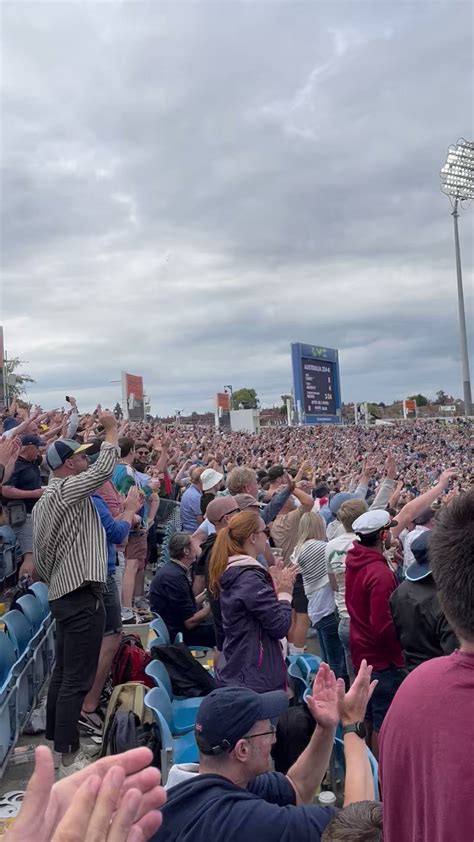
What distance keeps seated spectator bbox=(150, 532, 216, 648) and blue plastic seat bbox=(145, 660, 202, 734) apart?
118 centimetres

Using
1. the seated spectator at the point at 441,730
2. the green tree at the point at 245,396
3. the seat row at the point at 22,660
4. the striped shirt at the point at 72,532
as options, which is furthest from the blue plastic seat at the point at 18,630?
the green tree at the point at 245,396

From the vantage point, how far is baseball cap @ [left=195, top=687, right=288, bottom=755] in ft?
6.96

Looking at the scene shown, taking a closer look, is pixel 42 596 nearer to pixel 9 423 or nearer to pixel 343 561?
pixel 343 561

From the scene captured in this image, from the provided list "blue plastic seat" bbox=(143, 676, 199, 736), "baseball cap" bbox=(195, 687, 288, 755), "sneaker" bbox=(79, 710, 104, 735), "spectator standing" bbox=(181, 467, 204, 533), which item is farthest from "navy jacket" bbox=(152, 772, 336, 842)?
"spectator standing" bbox=(181, 467, 204, 533)

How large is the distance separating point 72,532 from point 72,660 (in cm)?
72

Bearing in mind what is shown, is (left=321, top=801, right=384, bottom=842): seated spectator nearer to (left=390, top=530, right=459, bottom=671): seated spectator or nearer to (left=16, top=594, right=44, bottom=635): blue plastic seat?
(left=390, top=530, right=459, bottom=671): seated spectator

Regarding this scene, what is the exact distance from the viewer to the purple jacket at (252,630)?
322cm

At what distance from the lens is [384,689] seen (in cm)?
385

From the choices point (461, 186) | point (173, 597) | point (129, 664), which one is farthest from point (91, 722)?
point (461, 186)

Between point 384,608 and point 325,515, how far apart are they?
4415 mm

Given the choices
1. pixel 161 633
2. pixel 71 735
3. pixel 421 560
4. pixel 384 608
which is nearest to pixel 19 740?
pixel 71 735

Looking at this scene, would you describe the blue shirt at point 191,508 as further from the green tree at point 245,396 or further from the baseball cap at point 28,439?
the green tree at point 245,396

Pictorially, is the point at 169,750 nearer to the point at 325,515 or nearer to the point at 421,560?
the point at 421,560

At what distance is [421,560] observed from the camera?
3396mm
